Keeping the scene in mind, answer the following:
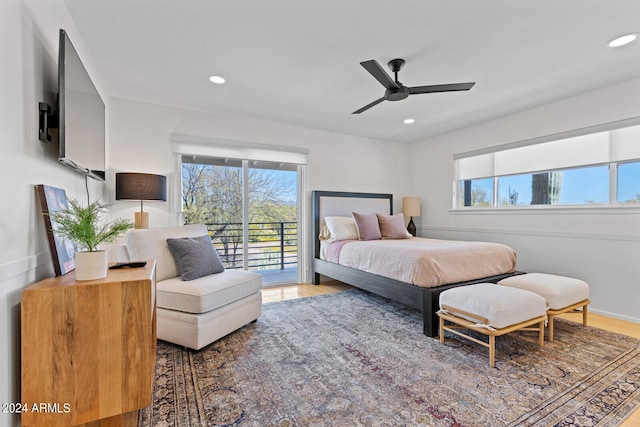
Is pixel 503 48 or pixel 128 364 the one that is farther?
pixel 503 48

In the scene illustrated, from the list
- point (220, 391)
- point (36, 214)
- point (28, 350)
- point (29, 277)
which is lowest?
point (220, 391)

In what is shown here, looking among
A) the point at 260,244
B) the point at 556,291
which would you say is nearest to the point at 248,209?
the point at 260,244

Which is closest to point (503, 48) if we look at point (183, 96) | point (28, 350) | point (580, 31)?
point (580, 31)

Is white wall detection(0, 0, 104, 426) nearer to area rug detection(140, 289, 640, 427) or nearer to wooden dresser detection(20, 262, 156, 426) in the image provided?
wooden dresser detection(20, 262, 156, 426)

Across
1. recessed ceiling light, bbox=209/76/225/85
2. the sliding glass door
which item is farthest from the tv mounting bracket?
the sliding glass door

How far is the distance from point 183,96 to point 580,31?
12.0 ft

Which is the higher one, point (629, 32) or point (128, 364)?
point (629, 32)

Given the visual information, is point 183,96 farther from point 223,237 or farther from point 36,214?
point 36,214

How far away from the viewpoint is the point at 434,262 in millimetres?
2688

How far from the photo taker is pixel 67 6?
190 centimetres

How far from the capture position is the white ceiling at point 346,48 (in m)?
1.92

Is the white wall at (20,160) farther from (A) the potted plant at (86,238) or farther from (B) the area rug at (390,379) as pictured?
(B) the area rug at (390,379)

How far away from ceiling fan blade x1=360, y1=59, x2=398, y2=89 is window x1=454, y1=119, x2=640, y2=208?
243 cm

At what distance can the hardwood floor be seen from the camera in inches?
102
